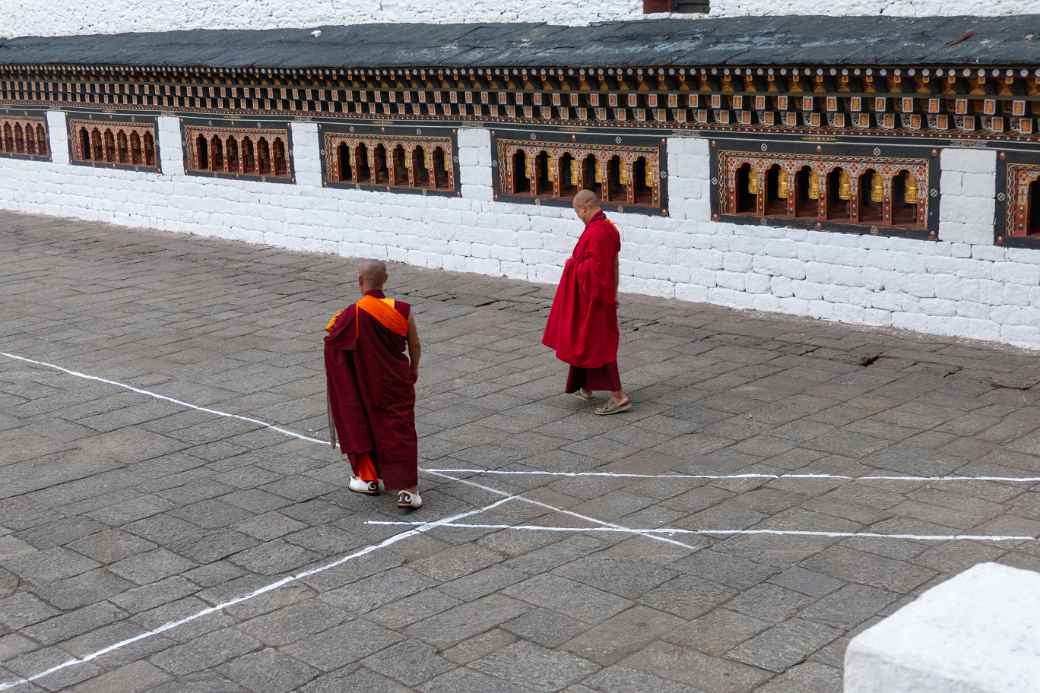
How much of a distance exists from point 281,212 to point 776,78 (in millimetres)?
6364

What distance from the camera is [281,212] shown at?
14234mm

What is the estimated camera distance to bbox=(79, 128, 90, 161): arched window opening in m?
16.7

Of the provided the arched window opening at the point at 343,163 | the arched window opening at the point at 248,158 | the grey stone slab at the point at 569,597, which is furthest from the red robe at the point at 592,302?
the arched window opening at the point at 248,158

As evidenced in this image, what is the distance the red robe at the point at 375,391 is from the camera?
6379mm

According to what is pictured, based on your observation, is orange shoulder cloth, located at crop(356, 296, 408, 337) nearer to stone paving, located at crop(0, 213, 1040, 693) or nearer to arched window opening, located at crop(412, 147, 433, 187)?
stone paving, located at crop(0, 213, 1040, 693)

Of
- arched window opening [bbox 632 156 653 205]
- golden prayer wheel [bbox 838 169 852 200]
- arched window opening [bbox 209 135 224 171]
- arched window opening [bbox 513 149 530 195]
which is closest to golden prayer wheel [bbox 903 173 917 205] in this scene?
golden prayer wheel [bbox 838 169 852 200]

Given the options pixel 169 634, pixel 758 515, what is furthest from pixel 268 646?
pixel 758 515

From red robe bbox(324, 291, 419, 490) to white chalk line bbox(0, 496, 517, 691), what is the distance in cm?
28

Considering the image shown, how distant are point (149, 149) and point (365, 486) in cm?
1031

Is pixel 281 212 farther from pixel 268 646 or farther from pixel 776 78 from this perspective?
pixel 268 646

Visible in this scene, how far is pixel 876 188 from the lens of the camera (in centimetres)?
971

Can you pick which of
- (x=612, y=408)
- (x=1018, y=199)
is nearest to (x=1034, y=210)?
(x=1018, y=199)

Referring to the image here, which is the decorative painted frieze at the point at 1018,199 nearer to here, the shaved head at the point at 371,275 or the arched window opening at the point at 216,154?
the shaved head at the point at 371,275

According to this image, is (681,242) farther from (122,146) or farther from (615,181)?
(122,146)
